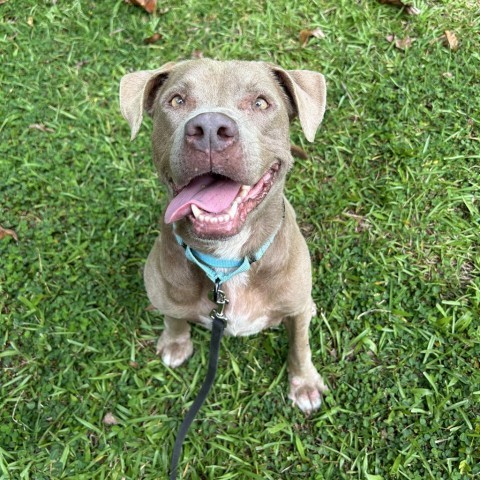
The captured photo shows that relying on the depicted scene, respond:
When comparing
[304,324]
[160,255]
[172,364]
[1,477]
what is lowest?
[1,477]

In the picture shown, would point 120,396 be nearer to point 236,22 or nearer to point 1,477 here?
point 1,477

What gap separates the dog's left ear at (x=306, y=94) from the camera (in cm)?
295

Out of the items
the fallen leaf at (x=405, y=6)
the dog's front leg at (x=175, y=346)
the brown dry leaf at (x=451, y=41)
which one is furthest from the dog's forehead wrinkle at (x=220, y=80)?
the fallen leaf at (x=405, y=6)

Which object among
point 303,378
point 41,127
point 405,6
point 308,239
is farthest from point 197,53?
point 303,378

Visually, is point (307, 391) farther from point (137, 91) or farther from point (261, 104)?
point (137, 91)

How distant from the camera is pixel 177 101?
291cm

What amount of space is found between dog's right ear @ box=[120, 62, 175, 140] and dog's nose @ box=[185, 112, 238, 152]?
693 mm

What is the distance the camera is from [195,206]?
2.53 meters

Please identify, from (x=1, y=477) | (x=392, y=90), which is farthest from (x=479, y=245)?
(x=1, y=477)

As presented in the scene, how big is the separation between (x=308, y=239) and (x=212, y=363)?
1589 mm

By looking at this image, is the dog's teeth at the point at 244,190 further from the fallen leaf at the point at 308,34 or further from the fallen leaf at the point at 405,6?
the fallen leaf at the point at 405,6

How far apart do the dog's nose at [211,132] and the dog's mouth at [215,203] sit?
0.25 m

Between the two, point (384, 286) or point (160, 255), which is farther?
point (384, 286)

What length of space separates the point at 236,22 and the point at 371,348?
3.58m
